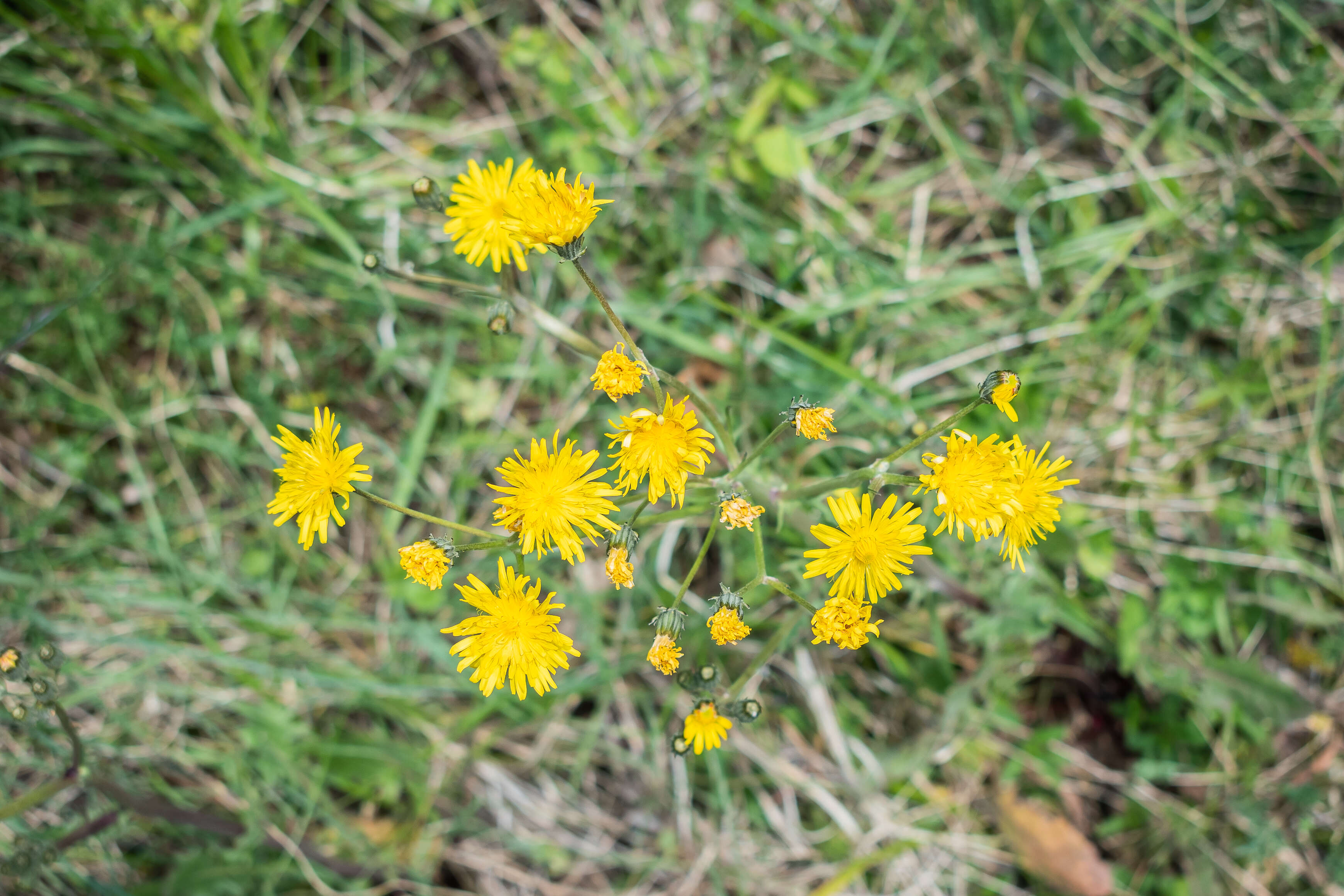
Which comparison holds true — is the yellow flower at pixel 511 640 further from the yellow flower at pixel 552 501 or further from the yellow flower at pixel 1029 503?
the yellow flower at pixel 1029 503

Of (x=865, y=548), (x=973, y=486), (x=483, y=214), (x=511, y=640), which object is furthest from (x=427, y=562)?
(x=973, y=486)

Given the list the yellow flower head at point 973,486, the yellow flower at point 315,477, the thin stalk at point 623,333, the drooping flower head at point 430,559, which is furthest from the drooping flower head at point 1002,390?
the yellow flower at point 315,477

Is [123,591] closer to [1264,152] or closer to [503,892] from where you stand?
[503,892]

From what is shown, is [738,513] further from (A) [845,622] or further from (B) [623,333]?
(B) [623,333]

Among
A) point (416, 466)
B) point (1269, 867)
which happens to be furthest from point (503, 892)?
point (1269, 867)

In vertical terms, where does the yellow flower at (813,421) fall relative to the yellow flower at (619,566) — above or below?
above

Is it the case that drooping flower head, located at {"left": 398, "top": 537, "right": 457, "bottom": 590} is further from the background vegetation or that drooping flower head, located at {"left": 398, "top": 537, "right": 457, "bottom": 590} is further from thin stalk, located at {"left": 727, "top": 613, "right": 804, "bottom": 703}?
the background vegetation
